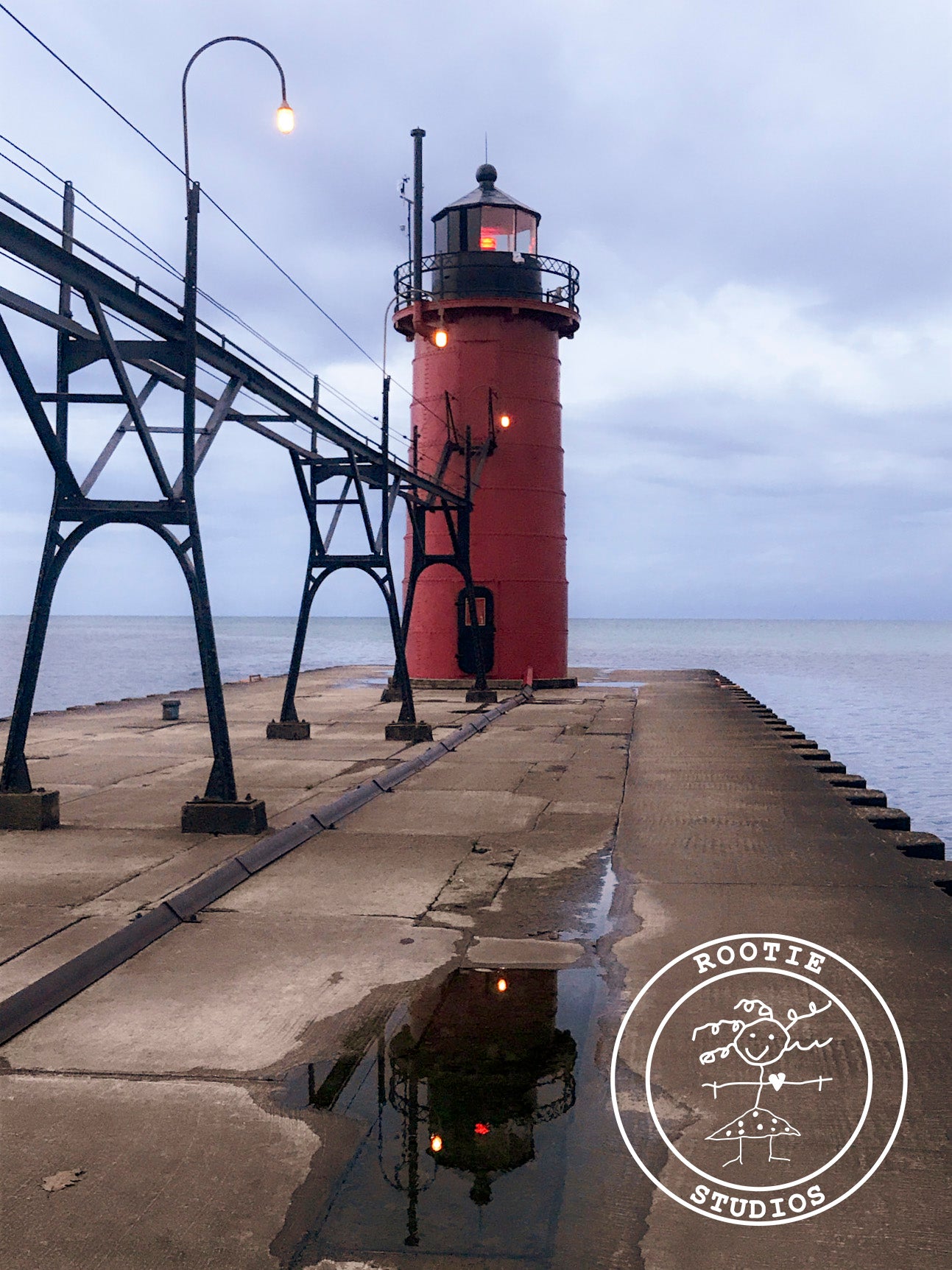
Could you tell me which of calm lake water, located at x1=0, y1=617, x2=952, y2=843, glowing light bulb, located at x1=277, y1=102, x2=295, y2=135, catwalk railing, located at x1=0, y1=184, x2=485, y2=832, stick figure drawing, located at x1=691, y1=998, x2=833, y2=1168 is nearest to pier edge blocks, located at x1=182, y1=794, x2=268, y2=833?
catwalk railing, located at x1=0, y1=184, x2=485, y2=832

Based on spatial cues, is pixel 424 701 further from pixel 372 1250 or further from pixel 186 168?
pixel 372 1250

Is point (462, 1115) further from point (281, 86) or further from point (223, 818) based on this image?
point (281, 86)

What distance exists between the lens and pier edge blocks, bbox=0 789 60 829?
9.34 metres


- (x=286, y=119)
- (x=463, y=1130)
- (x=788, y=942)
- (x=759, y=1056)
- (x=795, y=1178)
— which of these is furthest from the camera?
(x=286, y=119)

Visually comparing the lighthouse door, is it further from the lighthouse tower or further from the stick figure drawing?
the stick figure drawing

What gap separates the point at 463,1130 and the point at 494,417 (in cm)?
2480

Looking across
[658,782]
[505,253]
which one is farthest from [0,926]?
[505,253]

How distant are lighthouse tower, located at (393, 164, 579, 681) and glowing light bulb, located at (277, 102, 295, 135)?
16526 millimetres

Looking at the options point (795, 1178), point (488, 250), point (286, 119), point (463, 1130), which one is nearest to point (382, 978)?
point (463, 1130)

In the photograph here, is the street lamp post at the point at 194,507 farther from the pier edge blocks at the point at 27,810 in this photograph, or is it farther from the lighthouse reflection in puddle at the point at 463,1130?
the lighthouse reflection in puddle at the point at 463,1130

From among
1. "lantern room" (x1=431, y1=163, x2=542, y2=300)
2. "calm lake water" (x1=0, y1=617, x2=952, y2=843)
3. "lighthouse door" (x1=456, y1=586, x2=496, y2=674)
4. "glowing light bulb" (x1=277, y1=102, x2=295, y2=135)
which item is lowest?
"calm lake water" (x1=0, y1=617, x2=952, y2=843)

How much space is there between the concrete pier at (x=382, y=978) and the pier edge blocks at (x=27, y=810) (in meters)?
0.21

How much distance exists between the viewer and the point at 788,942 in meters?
6.37

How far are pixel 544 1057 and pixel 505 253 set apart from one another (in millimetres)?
26019
